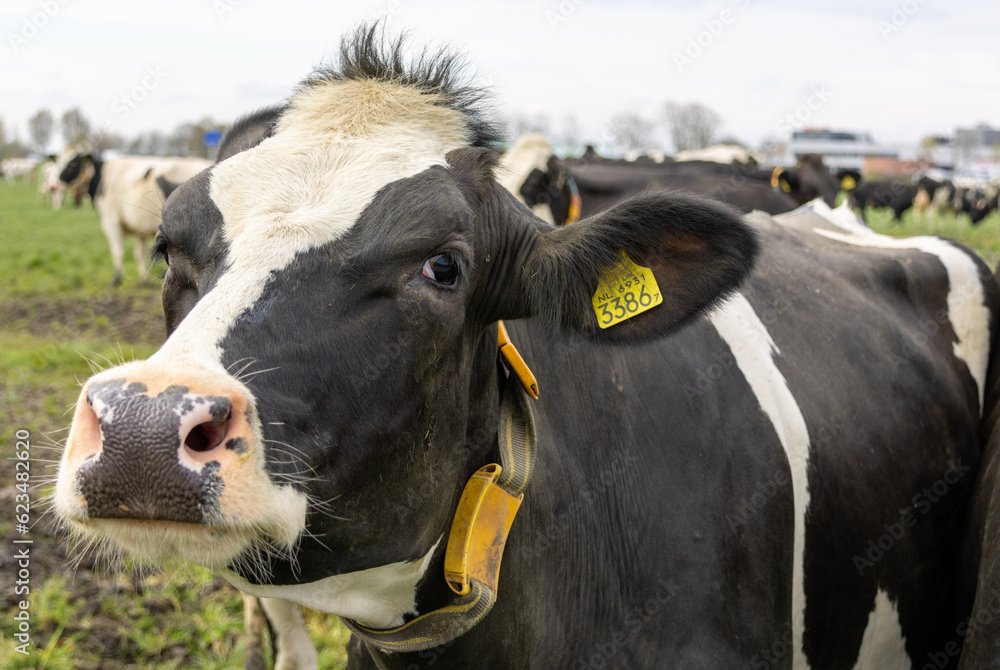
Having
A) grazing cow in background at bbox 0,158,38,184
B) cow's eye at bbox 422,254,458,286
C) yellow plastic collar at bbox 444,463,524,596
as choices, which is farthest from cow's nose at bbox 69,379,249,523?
grazing cow in background at bbox 0,158,38,184

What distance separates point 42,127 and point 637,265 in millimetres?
82970

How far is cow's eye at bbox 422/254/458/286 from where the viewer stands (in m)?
1.97

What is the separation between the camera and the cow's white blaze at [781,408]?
2787 mm

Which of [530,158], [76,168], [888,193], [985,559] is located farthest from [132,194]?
[888,193]

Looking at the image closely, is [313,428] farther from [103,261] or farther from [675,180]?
[103,261]

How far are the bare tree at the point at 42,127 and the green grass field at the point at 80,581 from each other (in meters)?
65.4

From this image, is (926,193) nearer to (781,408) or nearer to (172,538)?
(781,408)

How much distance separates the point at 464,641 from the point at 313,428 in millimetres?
823

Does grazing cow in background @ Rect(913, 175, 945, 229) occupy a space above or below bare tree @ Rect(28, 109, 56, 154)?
above

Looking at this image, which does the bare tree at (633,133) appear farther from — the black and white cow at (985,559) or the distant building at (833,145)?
the black and white cow at (985,559)

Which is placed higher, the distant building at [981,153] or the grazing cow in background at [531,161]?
the grazing cow in background at [531,161]

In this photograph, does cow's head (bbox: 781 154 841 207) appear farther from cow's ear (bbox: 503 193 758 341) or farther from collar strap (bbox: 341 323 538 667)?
collar strap (bbox: 341 323 538 667)

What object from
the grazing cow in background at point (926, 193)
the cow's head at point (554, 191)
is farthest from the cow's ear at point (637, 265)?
the grazing cow in background at point (926, 193)

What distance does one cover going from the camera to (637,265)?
236 centimetres
